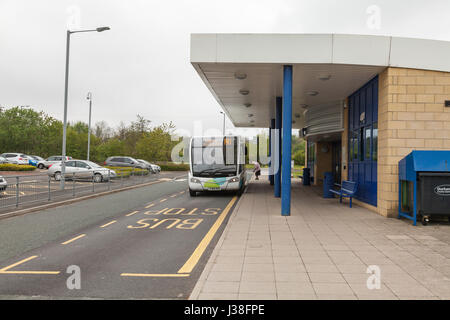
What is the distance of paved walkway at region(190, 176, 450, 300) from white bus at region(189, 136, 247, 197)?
5.67 meters

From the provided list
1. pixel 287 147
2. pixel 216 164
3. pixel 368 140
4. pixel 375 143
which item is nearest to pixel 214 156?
pixel 216 164

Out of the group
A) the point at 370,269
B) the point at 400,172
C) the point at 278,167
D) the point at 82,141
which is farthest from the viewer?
the point at 82,141

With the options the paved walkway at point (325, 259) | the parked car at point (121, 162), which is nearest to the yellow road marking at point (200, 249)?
the paved walkway at point (325, 259)

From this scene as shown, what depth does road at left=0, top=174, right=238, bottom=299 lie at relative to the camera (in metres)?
4.29

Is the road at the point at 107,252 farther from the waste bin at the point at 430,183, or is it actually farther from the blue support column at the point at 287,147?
the waste bin at the point at 430,183

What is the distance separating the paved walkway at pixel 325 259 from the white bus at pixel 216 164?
223 inches

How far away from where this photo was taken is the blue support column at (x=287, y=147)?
962 cm

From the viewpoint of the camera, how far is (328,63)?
9.30 meters

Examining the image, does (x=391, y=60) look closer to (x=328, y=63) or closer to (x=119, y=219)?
(x=328, y=63)

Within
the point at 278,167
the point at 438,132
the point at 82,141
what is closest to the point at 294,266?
the point at 438,132

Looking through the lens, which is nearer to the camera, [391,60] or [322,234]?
[322,234]

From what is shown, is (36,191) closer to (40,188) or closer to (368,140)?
(40,188)

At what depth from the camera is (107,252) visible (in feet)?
19.7

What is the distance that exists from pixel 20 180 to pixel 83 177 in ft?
13.7
